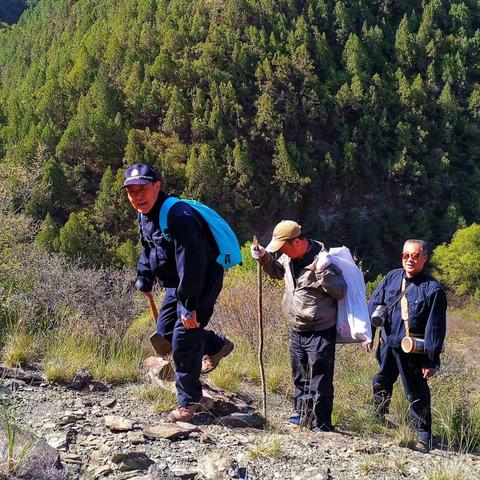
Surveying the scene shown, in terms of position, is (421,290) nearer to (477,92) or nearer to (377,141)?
(377,141)

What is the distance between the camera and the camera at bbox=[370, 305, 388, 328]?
3639 millimetres

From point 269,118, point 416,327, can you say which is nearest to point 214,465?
point 416,327

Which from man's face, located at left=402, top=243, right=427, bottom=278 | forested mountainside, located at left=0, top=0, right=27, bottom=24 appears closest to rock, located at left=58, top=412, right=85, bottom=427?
man's face, located at left=402, top=243, right=427, bottom=278

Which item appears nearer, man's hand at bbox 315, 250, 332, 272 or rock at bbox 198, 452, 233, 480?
rock at bbox 198, 452, 233, 480

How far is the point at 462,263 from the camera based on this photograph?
37.8 m

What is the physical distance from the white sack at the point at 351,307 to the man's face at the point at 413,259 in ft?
1.34

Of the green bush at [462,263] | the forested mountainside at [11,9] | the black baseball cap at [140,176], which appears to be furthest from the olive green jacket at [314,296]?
the forested mountainside at [11,9]

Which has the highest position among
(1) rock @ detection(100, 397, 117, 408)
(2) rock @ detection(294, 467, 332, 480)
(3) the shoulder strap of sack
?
(3) the shoulder strap of sack

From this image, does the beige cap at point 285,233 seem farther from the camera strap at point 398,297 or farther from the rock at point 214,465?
the rock at point 214,465

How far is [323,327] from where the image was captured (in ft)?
11.0

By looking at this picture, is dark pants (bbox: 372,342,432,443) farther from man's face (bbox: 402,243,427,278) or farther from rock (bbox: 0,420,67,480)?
rock (bbox: 0,420,67,480)

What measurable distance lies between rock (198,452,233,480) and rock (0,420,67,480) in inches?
23.1

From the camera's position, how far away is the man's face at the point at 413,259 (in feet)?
11.6

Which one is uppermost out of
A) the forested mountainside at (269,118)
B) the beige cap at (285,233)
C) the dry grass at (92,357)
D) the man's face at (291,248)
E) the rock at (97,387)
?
the forested mountainside at (269,118)
